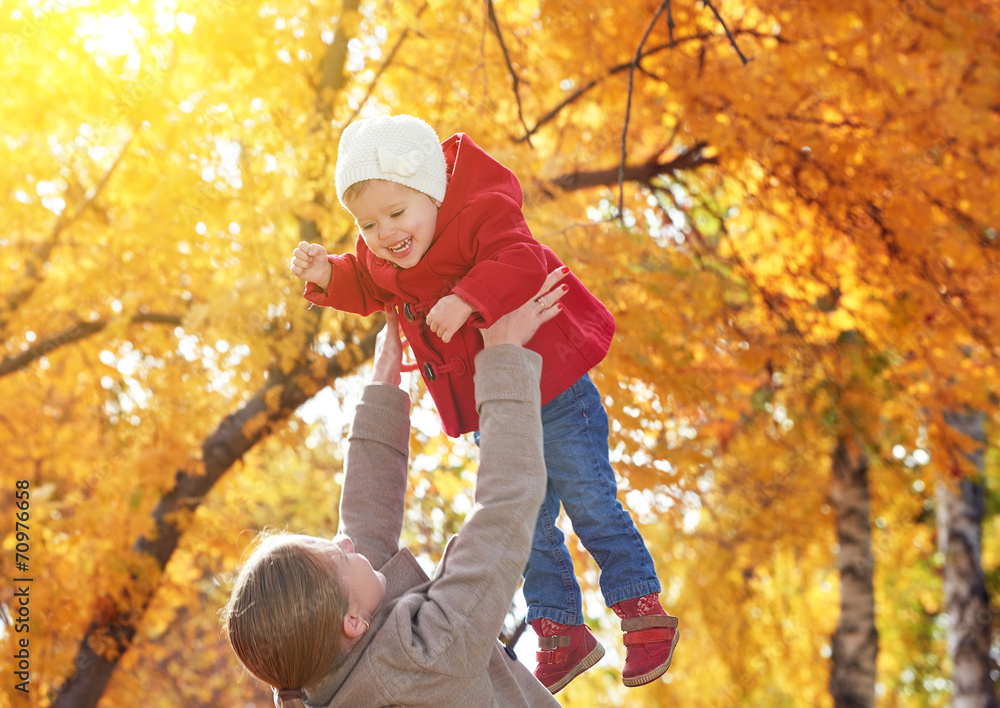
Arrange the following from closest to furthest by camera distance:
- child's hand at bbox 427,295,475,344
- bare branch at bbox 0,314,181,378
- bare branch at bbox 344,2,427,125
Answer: child's hand at bbox 427,295,475,344, bare branch at bbox 344,2,427,125, bare branch at bbox 0,314,181,378

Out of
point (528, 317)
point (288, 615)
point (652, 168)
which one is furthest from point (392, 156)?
point (652, 168)

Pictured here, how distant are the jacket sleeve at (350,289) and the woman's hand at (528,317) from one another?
429mm

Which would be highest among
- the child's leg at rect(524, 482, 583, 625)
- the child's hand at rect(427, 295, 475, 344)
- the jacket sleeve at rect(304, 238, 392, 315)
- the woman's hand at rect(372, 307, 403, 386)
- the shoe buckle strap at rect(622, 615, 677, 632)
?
the jacket sleeve at rect(304, 238, 392, 315)

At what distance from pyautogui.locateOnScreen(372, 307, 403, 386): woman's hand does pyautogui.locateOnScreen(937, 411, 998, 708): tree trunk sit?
644 centimetres

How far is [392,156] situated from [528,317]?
1.52 feet

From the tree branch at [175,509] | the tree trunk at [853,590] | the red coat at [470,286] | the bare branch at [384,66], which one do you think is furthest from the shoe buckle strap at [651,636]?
the tree trunk at [853,590]

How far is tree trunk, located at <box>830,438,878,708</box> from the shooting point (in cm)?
716

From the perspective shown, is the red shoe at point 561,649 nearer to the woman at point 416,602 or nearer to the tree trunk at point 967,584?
the woman at point 416,602

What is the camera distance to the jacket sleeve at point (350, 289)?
2006mm

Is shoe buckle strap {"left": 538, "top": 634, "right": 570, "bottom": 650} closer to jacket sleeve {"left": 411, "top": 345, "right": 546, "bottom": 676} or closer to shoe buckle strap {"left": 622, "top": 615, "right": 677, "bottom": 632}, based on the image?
shoe buckle strap {"left": 622, "top": 615, "right": 677, "bottom": 632}

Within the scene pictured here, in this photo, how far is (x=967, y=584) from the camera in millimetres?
7152

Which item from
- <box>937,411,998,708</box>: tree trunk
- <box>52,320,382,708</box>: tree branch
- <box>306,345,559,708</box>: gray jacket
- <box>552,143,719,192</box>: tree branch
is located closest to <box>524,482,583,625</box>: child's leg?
<box>306,345,559,708</box>: gray jacket

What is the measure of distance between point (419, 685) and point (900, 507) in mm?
11278

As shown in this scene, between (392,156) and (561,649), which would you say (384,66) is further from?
(561,649)
